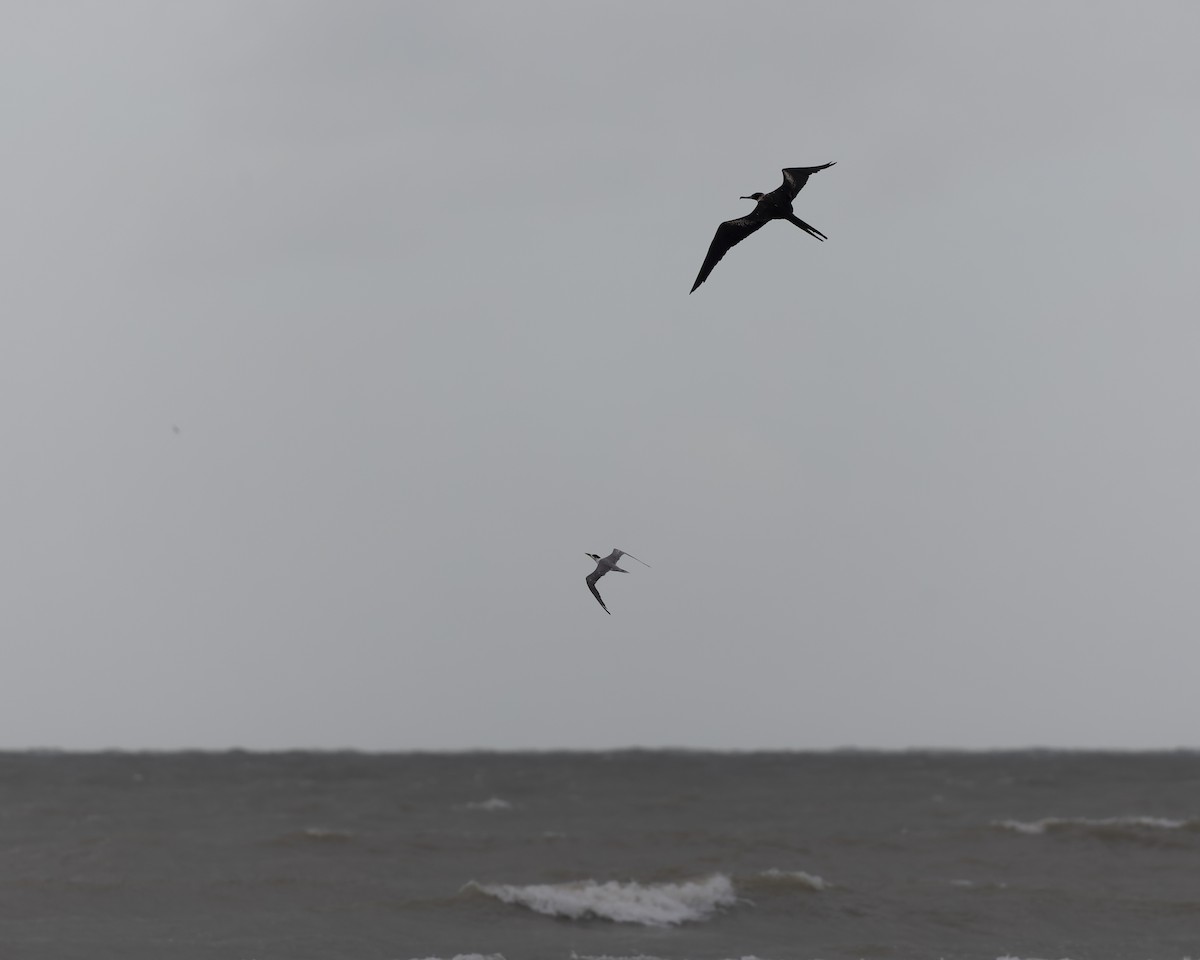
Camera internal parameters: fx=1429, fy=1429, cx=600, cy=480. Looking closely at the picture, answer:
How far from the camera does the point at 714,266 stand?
8.12m

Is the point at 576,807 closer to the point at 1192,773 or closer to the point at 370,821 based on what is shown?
the point at 370,821

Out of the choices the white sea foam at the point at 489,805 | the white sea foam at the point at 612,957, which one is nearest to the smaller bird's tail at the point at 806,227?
the white sea foam at the point at 612,957

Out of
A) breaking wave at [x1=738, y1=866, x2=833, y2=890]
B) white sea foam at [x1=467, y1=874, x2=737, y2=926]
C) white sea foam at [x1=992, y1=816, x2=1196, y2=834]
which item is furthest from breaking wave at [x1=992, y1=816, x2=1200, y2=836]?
white sea foam at [x1=467, y1=874, x2=737, y2=926]

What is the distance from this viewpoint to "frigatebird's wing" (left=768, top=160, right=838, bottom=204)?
8312 mm

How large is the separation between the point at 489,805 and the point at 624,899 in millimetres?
24644

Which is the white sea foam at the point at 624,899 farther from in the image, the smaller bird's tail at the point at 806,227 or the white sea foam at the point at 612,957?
the smaller bird's tail at the point at 806,227

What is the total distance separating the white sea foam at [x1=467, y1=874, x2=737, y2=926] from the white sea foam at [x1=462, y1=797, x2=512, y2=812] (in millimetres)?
21540

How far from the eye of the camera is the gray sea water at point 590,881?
2034cm

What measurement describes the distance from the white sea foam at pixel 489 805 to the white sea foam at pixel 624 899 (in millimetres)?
21540

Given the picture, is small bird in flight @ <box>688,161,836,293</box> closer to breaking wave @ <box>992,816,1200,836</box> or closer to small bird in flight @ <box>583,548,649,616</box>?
small bird in flight @ <box>583,548,649,616</box>

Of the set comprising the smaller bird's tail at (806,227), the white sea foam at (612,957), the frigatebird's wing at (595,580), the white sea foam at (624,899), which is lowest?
the white sea foam at (612,957)

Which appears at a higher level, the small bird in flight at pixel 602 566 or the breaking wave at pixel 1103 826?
the small bird in flight at pixel 602 566

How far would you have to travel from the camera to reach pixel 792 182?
8375 millimetres

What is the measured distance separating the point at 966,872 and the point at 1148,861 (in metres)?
4.39
